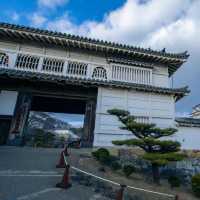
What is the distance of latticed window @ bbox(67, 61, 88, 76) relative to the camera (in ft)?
49.8

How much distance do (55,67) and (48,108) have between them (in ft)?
25.0

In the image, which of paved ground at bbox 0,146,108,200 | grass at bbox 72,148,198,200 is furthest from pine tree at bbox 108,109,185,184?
paved ground at bbox 0,146,108,200

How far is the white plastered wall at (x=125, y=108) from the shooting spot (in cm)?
1368

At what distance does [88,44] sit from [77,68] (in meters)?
2.13

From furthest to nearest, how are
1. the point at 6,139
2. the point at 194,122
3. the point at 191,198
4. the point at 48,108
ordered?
the point at 48,108 < the point at 194,122 < the point at 6,139 < the point at 191,198

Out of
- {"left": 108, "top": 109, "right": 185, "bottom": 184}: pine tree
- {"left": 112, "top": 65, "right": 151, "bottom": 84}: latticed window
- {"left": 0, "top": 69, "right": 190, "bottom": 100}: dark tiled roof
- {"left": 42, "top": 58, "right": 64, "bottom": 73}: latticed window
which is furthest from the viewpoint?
{"left": 112, "top": 65, "right": 151, "bottom": 84}: latticed window

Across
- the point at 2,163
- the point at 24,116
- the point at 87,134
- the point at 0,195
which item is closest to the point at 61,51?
the point at 24,116

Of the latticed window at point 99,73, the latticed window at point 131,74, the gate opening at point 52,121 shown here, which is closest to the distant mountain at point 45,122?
the gate opening at point 52,121

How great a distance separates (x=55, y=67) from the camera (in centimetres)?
1508

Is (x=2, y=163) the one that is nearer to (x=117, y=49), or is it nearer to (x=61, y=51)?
(x=61, y=51)

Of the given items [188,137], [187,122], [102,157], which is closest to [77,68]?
[102,157]

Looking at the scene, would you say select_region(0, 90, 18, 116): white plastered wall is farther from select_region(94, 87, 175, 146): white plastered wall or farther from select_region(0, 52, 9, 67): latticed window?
select_region(94, 87, 175, 146): white plastered wall

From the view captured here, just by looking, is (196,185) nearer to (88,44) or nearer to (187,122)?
(187,122)

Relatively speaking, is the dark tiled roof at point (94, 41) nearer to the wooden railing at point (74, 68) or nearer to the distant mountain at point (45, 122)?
the wooden railing at point (74, 68)
